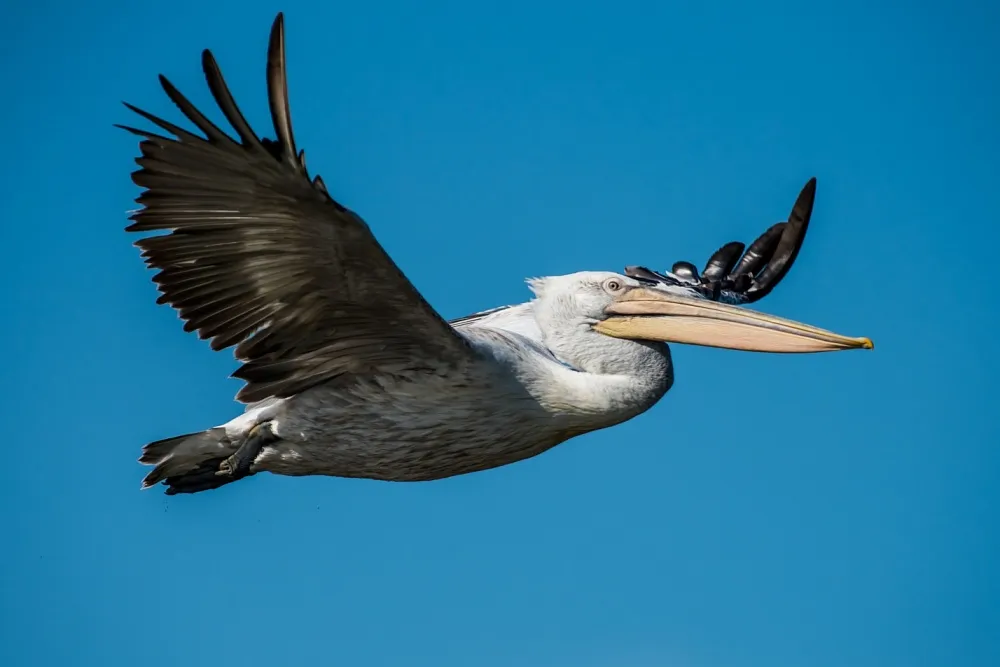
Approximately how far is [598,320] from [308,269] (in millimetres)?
1961

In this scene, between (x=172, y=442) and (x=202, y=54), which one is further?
(x=172, y=442)

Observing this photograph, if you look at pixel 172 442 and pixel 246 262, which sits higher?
pixel 246 262

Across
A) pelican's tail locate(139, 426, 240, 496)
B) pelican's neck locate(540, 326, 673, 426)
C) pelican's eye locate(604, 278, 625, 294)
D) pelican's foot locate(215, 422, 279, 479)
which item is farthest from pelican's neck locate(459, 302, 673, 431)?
pelican's tail locate(139, 426, 240, 496)

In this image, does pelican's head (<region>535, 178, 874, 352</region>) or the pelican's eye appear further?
the pelican's eye

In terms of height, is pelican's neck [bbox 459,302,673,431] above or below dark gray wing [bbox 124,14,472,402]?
below

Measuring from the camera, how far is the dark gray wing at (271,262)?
256 inches

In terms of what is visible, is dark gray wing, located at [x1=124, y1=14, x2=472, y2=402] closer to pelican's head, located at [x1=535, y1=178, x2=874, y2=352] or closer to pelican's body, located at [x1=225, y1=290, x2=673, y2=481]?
pelican's body, located at [x1=225, y1=290, x2=673, y2=481]

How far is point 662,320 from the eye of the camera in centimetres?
791

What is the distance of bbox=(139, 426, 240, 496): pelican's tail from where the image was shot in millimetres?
7863

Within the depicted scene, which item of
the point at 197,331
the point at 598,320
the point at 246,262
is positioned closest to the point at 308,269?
the point at 246,262

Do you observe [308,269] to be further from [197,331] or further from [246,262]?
[197,331]

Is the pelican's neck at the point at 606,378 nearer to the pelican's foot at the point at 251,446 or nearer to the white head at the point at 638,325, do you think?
the white head at the point at 638,325

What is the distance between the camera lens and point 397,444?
7629 millimetres

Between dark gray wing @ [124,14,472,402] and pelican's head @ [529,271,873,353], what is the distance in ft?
3.36
